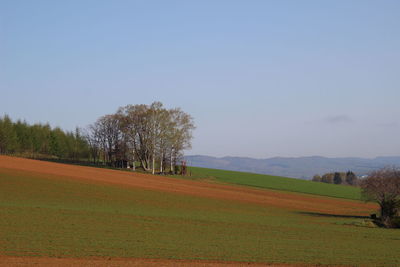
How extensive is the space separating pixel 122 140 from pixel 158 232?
82369 mm

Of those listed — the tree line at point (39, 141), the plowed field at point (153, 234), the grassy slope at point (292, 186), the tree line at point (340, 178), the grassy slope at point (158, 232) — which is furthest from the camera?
the tree line at point (340, 178)

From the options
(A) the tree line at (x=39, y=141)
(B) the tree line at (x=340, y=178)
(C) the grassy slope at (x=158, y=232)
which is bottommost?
(B) the tree line at (x=340, y=178)

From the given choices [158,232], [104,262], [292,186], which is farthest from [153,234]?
[292,186]

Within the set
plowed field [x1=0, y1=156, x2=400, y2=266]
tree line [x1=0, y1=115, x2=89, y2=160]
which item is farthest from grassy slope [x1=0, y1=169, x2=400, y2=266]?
tree line [x1=0, y1=115, x2=89, y2=160]

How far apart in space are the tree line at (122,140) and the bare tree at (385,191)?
55.8m

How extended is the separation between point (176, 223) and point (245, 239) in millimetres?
7653

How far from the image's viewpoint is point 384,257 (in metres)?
23.8

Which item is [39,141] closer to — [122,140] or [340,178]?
[122,140]

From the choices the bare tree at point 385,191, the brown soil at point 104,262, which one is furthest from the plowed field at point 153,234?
the bare tree at point 385,191

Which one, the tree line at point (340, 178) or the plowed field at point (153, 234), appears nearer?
the plowed field at point (153, 234)

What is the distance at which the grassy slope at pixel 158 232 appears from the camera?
22234 mm

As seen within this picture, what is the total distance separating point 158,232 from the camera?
95.6 feet

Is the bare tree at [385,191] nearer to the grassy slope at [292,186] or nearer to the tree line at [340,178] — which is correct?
the grassy slope at [292,186]

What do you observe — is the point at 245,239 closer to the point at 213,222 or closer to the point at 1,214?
the point at 213,222
